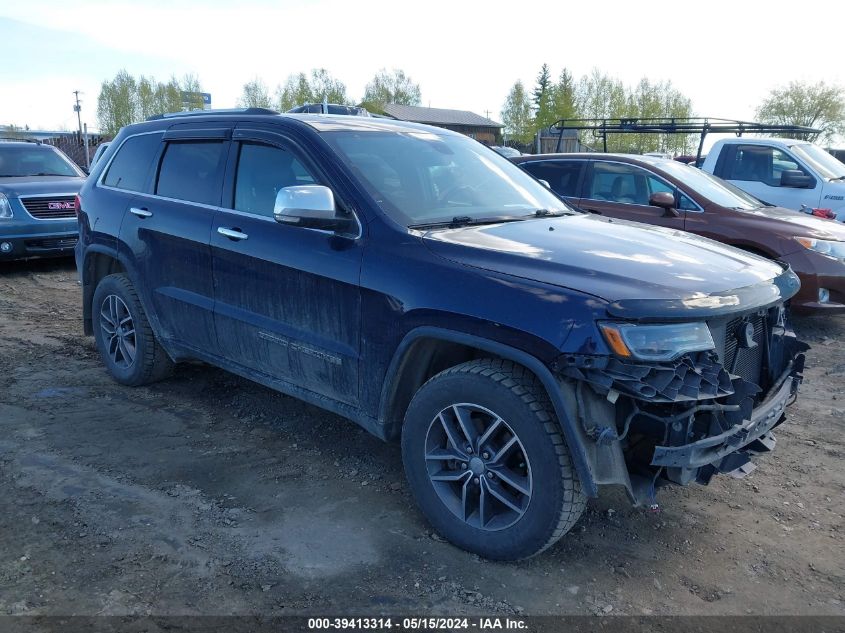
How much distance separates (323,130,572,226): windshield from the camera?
11.9ft

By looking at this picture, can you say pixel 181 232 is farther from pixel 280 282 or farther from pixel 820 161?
pixel 820 161

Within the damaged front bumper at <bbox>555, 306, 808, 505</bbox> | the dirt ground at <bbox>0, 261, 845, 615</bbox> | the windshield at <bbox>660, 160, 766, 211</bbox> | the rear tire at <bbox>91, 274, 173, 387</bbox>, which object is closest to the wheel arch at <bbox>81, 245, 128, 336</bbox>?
the rear tire at <bbox>91, 274, 173, 387</bbox>

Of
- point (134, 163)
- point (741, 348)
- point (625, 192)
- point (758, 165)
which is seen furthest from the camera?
point (758, 165)

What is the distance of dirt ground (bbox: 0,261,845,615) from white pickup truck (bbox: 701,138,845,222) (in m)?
5.71

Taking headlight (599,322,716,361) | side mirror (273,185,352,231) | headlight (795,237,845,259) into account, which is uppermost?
side mirror (273,185,352,231)

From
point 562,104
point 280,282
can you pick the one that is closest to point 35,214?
point 280,282

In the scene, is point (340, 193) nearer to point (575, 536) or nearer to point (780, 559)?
point (575, 536)

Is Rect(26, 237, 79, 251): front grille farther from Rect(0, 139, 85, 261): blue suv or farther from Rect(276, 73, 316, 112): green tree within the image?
Rect(276, 73, 316, 112): green tree

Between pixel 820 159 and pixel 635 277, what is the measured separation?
8881mm

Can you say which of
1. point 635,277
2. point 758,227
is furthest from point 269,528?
point 758,227

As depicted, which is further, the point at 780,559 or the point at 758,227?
the point at 758,227

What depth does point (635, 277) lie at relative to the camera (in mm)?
2889

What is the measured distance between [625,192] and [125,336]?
5.33 meters

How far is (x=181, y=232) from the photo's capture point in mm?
4391
